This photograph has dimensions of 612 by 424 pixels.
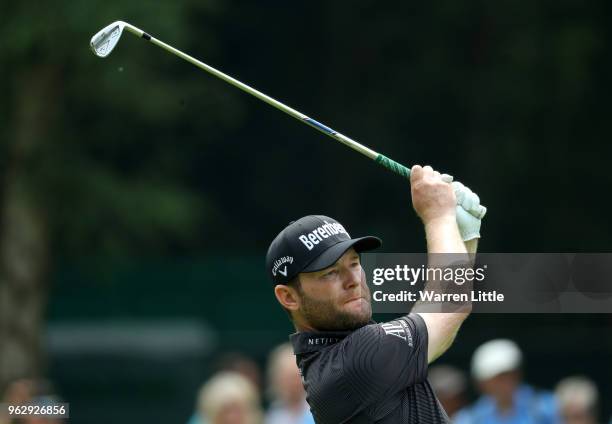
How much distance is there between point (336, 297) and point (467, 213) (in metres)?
0.54

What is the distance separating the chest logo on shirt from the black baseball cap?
0.27m

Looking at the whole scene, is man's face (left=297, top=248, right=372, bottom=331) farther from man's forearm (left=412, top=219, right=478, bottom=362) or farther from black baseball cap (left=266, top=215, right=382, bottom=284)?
man's forearm (left=412, top=219, right=478, bottom=362)

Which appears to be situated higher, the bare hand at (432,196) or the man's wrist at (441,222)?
the bare hand at (432,196)

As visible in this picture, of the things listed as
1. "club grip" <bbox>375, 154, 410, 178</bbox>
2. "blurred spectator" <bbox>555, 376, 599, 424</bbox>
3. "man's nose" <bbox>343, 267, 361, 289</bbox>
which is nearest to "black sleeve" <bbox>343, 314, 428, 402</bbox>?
"man's nose" <bbox>343, 267, 361, 289</bbox>

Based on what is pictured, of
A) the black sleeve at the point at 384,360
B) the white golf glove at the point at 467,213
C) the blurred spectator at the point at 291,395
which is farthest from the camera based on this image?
the blurred spectator at the point at 291,395

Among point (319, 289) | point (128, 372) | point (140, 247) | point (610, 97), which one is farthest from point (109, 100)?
point (319, 289)

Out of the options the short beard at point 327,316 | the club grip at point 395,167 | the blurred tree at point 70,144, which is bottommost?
the short beard at point 327,316

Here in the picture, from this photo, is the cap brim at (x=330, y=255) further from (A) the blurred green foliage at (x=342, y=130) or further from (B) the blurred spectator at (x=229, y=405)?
(A) the blurred green foliage at (x=342, y=130)

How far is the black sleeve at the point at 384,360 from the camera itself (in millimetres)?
4293

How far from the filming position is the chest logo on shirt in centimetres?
434

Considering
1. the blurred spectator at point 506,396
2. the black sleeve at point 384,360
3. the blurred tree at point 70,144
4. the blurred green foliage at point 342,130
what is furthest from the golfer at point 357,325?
the blurred green foliage at point 342,130

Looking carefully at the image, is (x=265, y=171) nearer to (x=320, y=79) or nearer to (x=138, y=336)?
(x=320, y=79)

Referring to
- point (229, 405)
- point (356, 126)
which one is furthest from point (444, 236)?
point (356, 126)

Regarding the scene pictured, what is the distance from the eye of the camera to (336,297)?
4.41 m
